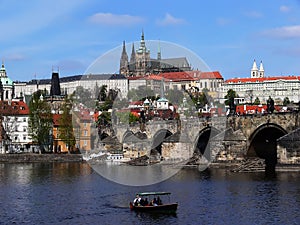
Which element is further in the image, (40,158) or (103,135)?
(103,135)

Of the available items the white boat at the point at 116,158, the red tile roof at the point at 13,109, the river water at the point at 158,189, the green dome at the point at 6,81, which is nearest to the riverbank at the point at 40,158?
the white boat at the point at 116,158

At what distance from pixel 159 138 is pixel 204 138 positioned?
7912 mm

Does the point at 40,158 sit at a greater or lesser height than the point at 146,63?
lesser

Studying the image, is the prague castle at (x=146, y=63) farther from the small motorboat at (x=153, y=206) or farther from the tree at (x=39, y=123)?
the small motorboat at (x=153, y=206)

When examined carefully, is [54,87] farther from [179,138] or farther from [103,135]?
[179,138]

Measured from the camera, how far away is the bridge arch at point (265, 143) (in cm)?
6606

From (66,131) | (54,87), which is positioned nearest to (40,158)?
(66,131)

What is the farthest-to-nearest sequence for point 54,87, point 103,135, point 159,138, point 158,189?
point 54,87, point 103,135, point 159,138, point 158,189

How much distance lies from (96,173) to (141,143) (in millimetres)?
18878

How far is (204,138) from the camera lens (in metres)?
76.9

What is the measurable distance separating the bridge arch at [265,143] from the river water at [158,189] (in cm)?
687

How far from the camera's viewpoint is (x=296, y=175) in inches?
2073

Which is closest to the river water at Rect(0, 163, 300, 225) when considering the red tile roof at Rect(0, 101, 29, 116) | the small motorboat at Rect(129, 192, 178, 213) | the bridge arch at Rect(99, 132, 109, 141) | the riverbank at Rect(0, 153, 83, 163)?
the small motorboat at Rect(129, 192, 178, 213)

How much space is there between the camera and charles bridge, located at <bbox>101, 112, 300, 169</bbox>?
61.4 metres
